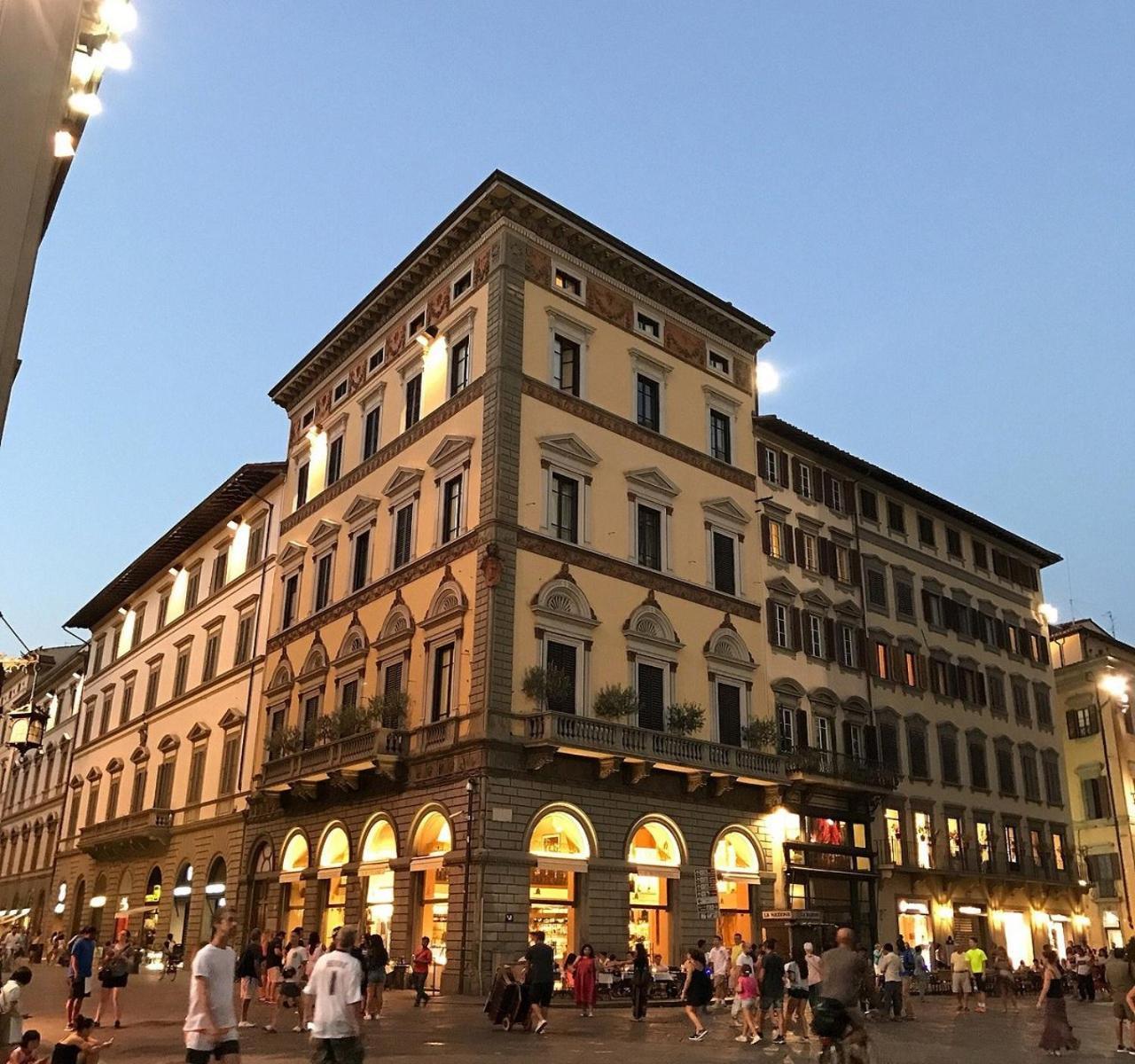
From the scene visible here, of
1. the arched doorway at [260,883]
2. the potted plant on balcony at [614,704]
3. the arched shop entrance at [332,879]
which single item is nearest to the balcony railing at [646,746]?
the potted plant on balcony at [614,704]

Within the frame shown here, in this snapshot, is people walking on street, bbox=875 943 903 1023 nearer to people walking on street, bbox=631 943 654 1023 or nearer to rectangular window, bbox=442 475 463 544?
people walking on street, bbox=631 943 654 1023

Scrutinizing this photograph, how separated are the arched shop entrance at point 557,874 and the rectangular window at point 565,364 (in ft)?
40.1

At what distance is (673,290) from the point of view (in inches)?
1438

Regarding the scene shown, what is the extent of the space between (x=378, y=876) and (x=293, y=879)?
541cm

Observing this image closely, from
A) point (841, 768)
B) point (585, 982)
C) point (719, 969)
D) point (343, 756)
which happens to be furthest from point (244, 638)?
point (585, 982)

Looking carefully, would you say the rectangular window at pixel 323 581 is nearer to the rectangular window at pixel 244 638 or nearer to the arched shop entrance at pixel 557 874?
the rectangular window at pixel 244 638

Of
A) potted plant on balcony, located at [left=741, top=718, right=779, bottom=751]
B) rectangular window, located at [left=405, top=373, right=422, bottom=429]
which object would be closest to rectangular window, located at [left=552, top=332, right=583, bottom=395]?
rectangular window, located at [left=405, top=373, right=422, bottom=429]

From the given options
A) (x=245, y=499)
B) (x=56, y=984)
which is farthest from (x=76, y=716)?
(x=56, y=984)

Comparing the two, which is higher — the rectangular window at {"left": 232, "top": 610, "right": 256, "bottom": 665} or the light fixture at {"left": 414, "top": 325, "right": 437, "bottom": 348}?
the light fixture at {"left": 414, "top": 325, "right": 437, "bottom": 348}

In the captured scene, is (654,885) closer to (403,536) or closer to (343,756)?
(343,756)

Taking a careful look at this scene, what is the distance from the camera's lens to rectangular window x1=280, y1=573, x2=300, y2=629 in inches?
1545

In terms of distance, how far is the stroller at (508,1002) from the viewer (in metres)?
19.6

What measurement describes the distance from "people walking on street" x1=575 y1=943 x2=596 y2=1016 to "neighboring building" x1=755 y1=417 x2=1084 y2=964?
12.8m

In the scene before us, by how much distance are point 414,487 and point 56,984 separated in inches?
685
